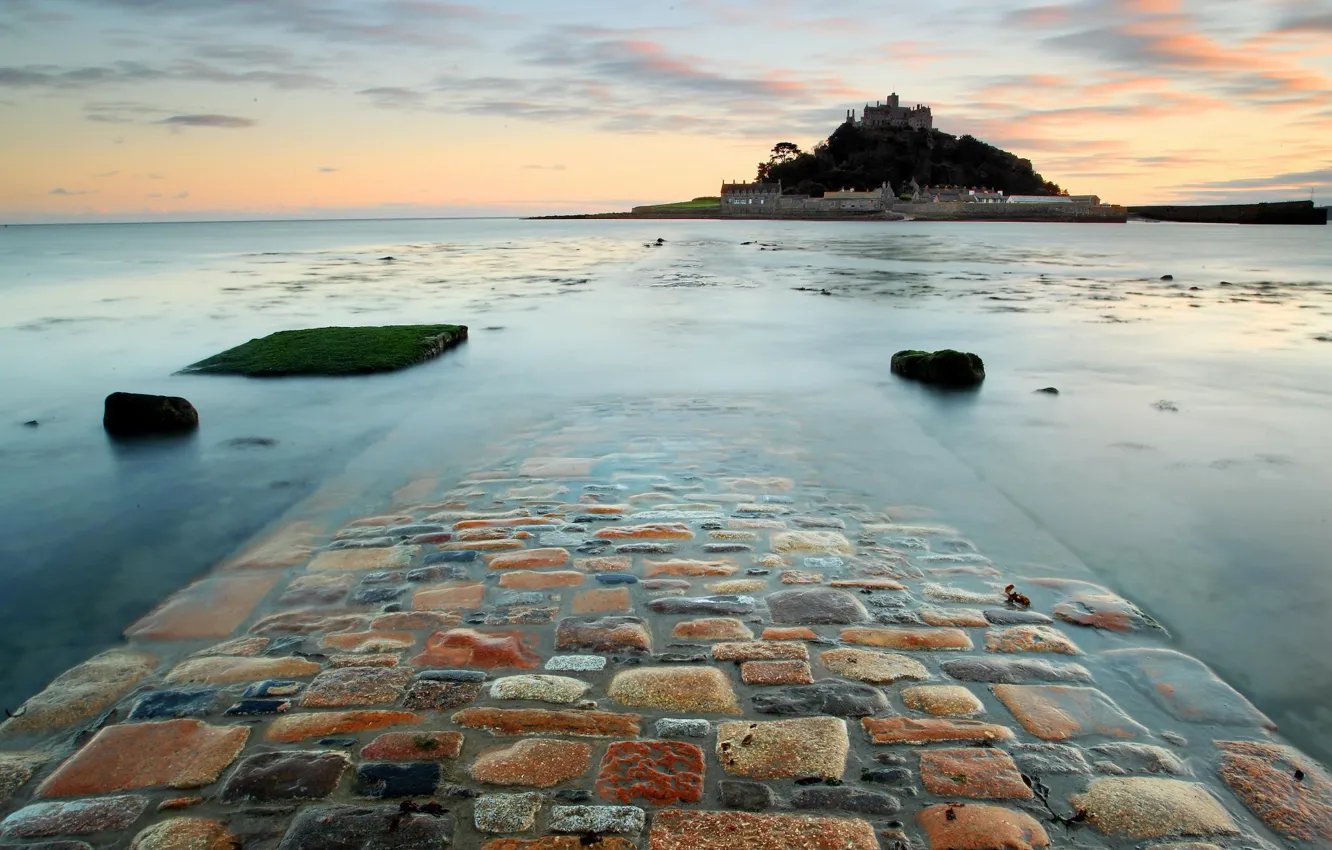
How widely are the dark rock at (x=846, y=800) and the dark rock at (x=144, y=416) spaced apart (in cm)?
757

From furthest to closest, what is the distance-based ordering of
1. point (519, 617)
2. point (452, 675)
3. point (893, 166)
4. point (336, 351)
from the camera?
point (893, 166)
point (336, 351)
point (519, 617)
point (452, 675)

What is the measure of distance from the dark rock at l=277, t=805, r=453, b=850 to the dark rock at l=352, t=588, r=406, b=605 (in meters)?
1.67

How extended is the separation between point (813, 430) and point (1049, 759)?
17.7 ft

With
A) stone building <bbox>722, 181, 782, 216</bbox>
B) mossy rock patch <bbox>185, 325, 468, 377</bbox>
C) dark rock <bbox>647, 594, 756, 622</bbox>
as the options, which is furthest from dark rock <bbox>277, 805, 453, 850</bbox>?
stone building <bbox>722, 181, 782, 216</bbox>

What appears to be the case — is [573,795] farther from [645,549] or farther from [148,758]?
[645,549]

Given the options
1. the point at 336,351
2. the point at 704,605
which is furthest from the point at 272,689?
the point at 336,351

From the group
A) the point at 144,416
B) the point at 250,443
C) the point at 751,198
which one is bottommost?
the point at 250,443

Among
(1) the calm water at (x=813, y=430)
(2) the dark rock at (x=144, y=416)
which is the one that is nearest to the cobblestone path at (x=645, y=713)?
(1) the calm water at (x=813, y=430)

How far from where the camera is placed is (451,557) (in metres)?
4.95

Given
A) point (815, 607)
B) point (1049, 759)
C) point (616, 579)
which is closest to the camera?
point (1049, 759)

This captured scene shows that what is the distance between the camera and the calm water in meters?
4.75

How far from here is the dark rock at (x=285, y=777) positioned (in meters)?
2.83

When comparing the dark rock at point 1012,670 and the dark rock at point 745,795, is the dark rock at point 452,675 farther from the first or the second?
the dark rock at point 1012,670

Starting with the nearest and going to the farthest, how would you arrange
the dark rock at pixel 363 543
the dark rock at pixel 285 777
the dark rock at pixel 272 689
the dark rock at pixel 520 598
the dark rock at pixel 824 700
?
the dark rock at pixel 285 777
the dark rock at pixel 824 700
the dark rock at pixel 272 689
the dark rock at pixel 520 598
the dark rock at pixel 363 543
